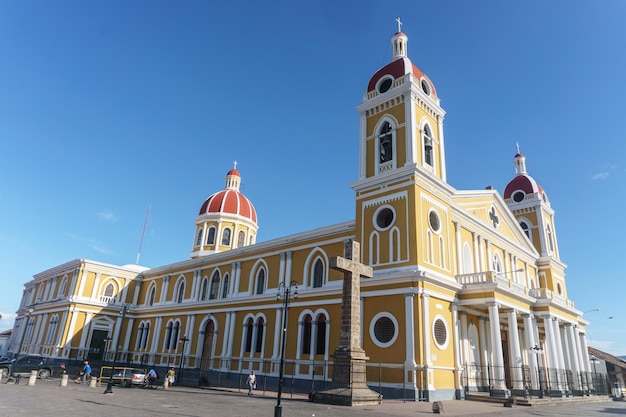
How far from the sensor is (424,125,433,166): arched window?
25172mm

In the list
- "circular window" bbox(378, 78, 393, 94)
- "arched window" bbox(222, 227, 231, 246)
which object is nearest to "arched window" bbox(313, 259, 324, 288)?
"circular window" bbox(378, 78, 393, 94)

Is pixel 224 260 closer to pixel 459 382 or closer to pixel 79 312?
pixel 79 312

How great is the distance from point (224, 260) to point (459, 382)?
20580 mm

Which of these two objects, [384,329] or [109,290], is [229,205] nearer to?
[109,290]

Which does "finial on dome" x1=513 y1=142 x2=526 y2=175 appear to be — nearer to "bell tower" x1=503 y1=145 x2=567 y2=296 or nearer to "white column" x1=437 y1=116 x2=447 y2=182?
"bell tower" x1=503 y1=145 x2=567 y2=296

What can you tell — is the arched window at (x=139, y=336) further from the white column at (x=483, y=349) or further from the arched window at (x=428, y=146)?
the arched window at (x=428, y=146)

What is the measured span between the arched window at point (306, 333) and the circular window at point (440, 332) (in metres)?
8.04

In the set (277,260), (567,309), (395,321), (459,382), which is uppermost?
(277,260)

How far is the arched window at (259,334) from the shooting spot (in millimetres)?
28844

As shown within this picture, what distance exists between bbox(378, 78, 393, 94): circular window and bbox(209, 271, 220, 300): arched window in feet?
64.6

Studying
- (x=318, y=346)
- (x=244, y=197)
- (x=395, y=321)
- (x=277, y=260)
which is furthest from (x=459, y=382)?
(x=244, y=197)

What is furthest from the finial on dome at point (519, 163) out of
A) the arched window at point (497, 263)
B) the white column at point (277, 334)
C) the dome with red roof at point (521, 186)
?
the white column at point (277, 334)

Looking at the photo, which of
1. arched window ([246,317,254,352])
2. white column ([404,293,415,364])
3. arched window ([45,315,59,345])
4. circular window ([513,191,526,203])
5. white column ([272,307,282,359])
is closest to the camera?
white column ([404,293,415,364])

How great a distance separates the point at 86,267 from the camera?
137 ft
